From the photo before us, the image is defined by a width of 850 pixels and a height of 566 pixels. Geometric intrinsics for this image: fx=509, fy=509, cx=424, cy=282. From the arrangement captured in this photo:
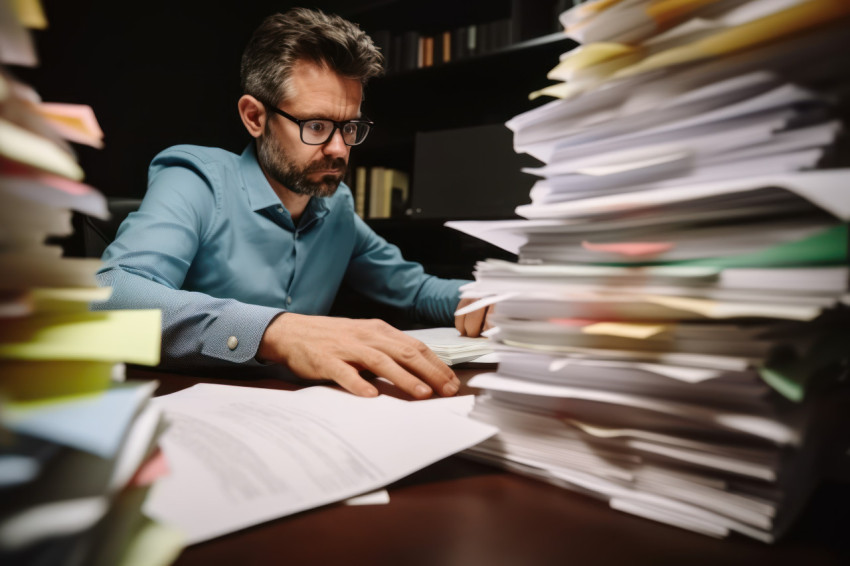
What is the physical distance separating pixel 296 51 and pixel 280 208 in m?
0.45

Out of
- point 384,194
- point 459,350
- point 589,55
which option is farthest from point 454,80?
point 589,55

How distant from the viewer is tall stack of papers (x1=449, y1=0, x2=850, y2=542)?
0.28 meters

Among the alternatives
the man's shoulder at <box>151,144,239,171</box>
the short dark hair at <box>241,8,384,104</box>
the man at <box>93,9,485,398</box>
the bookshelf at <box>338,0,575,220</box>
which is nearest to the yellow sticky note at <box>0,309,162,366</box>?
the man at <box>93,9,485,398</box>

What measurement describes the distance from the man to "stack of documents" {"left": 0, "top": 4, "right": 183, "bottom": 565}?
670mm

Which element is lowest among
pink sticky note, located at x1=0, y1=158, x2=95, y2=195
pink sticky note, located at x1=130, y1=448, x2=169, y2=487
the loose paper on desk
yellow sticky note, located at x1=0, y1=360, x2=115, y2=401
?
the loose paper on desk

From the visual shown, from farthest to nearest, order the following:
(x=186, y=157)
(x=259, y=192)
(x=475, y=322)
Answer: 1. (x=259, y=192)
2. (x=186, y=157)
3. (x=475, y=322)

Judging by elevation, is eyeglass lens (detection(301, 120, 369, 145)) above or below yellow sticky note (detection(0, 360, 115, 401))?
above

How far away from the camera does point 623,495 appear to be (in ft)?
1.08

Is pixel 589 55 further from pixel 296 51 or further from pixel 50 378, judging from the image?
pixel 296 51

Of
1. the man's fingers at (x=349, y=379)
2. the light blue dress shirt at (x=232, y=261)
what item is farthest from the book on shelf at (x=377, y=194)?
the man's fingers at (x=349, y=379)

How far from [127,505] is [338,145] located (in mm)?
1395

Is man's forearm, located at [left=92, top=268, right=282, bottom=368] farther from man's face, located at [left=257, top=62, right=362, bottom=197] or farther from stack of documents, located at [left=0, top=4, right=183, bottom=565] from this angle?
man's face, located at [left=257, top=62, right=362, bottom=197]

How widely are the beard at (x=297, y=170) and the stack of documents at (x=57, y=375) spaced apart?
4.35 feet

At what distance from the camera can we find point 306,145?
148 cm
